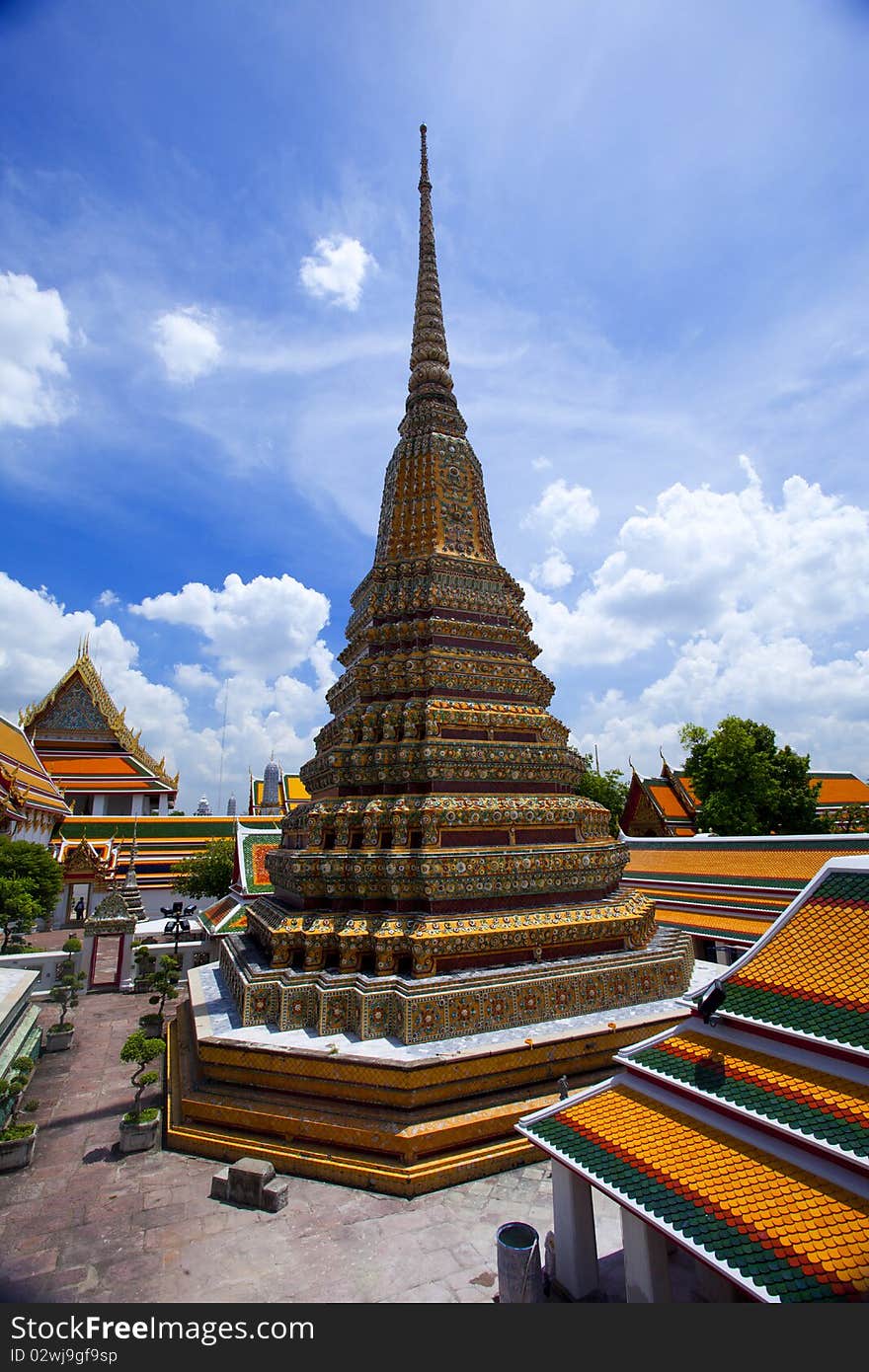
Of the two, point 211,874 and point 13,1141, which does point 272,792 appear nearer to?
point 211,874

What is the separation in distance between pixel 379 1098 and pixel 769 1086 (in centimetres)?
476

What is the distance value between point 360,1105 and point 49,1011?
12.4 meters

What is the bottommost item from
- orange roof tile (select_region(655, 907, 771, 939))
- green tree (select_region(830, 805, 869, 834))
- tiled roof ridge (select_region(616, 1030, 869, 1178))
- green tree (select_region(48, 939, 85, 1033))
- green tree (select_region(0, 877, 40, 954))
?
green tree (select_region(48, 939, 85, 1033))

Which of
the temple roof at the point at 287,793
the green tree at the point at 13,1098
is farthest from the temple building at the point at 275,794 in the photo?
the green tree at the point at 13,1098

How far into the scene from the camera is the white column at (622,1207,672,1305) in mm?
5027

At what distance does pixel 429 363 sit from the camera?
16859mm

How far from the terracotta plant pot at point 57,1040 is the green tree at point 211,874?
1498 cm

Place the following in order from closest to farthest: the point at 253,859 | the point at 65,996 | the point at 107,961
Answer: the point at 65,996 → the point at 107,961 → the point at 253,859

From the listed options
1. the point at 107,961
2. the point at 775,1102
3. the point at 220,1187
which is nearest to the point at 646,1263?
the point at 775,1102

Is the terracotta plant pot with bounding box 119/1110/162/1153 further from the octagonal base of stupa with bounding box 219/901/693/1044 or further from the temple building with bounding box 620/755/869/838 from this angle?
the temple building with bounding box 620/755/869/838

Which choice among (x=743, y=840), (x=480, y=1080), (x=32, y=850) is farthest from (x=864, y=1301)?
(x=32, y=850)

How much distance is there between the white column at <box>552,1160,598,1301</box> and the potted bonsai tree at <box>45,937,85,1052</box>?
11.9 metres

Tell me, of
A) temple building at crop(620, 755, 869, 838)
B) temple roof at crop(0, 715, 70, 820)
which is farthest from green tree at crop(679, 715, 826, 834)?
temple roof at crop(0, 715, 70, 820)

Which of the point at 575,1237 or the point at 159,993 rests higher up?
the point at 575,1237
